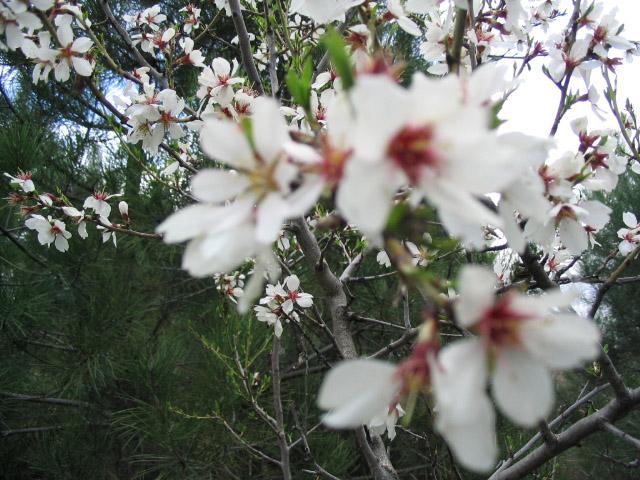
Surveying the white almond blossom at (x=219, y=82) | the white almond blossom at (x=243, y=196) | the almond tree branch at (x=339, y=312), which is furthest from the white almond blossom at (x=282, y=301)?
the white almond blossom at (x=243, y=196)

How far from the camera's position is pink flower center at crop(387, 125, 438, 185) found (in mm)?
298

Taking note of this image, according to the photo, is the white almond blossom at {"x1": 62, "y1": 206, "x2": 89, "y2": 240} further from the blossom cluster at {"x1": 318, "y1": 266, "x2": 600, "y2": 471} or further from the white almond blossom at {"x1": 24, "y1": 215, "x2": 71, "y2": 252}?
the blossom cluster at {"x1": 318, "y1": 266, "x2": 600, "y2": 471}

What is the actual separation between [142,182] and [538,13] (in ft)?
7.25

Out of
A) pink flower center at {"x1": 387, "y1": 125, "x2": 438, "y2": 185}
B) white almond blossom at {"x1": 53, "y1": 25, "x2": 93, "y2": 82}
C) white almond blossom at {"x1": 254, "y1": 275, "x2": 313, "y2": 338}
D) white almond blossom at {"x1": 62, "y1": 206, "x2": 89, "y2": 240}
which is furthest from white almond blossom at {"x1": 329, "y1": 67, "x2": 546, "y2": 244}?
white almond blossom at {"x1": 62, "y1": 206, "x2": 89, "y2": 240}

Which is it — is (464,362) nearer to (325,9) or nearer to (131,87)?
(325,9)

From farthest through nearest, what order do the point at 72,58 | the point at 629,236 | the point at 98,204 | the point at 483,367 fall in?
the point at 98,204 < the point at 629,236 < the point at 72,58 < the point at 483,367

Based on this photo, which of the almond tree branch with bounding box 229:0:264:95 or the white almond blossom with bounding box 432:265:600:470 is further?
the almond tree branch with bounding box 229:0:264:95

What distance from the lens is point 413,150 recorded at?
0.30 metres

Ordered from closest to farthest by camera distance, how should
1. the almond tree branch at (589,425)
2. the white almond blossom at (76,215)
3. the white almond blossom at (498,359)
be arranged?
the white almond blossom at (498,359) → the almond tree branch at (589,425) → the white almond blossom at (76,215)

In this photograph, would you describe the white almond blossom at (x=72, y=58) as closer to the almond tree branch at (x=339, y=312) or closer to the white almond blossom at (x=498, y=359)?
the almond tree branch at (x=339, y=312)

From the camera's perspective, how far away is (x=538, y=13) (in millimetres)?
1474

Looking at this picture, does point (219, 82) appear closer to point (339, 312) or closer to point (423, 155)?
point (339, 312)

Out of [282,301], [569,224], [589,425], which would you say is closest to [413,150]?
[569,224]

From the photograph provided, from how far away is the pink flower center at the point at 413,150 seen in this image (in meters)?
0.30
